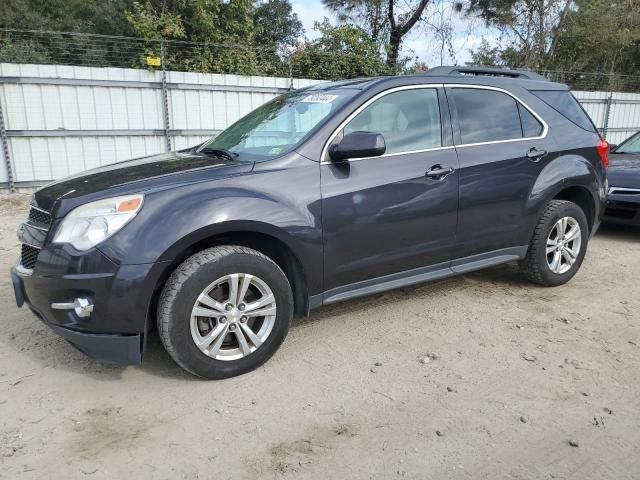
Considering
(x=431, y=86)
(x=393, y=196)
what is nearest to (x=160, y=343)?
(x=393, y=196)

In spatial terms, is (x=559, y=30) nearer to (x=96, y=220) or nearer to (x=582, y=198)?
(x=582, y=198)

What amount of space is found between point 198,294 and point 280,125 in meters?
1.47

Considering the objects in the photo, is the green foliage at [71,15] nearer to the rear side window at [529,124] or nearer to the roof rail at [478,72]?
the roof rail at [478,72]

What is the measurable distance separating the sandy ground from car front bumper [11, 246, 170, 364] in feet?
1.12

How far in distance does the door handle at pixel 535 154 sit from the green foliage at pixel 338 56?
9.26 metres

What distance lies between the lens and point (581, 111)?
187 inches

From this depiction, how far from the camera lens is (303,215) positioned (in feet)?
10.4

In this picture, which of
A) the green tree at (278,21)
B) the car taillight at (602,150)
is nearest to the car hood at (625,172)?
the car taillight at (602,150)

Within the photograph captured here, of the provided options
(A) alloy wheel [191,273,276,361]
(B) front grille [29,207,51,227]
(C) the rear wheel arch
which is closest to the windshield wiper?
(A) alloy wheel [191,273,276,361]

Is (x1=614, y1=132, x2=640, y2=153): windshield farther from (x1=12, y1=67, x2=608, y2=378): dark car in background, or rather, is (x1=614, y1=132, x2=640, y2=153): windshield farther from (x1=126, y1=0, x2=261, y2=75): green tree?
(x1=126, y1=0, x2=261, y2=75): green tree

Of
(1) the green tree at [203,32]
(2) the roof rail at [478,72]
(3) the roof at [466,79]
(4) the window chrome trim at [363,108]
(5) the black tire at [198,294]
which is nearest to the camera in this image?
(5) the black tire at [198,294]

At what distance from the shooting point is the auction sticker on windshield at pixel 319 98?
3678mm

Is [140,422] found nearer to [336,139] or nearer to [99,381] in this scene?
[99,381]

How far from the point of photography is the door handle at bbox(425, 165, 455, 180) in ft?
12.0
